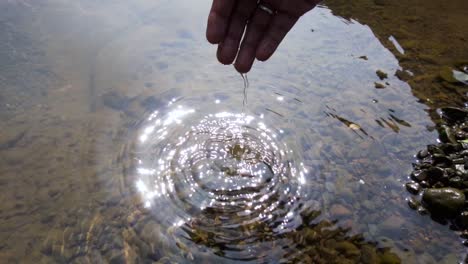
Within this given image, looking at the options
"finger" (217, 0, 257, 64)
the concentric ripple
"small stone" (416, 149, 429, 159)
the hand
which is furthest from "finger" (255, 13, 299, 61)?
"small stone" (416, 149, 429, 159)

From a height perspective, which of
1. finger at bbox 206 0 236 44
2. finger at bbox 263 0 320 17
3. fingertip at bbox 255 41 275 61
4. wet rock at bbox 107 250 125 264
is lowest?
wet rock at bbox 107 250 125 264

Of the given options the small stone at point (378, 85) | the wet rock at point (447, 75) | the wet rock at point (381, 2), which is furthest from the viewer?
the wet rock at point (381, 2)

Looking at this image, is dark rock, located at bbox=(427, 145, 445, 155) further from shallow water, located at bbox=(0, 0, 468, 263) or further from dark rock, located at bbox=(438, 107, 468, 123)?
dark rock, located at bbox=(438, 107, 468, 123)

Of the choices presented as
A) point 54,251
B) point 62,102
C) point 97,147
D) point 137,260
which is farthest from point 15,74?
point 137,260

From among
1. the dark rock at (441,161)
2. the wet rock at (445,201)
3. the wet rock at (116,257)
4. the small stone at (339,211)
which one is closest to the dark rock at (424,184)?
the wet rock at (445,201)

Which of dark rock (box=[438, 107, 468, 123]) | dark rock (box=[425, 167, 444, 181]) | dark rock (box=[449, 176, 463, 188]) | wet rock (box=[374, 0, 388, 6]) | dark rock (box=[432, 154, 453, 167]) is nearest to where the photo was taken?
dark rock (box=[449, 176, 463, 188])

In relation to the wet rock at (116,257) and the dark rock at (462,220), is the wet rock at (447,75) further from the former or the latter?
the wet rock at (116,257)

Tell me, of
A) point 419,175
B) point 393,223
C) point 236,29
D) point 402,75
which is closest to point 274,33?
point 236,29
